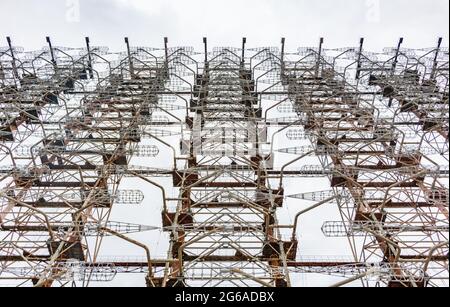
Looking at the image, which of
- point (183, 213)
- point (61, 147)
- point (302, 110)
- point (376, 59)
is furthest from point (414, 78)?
point (61, 147)

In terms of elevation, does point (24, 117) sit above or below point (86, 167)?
above

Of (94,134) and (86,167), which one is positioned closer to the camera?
(86,167)

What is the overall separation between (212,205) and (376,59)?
22616mm

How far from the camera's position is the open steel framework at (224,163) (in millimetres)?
16281

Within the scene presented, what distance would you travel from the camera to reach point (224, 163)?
2516 centimetres

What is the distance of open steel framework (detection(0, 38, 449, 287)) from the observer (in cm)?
1628

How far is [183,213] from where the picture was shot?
19328 millimetres

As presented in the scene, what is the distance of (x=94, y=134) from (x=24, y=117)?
4.48 meters

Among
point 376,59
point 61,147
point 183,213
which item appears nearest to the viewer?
point 183,213
